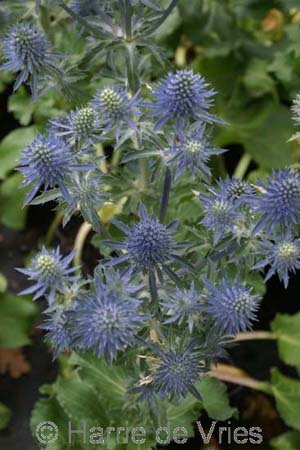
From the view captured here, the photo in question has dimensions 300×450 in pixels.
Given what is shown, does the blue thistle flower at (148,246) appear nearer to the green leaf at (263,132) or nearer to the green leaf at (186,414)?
the green leaf at (186,414)

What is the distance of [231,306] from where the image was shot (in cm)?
89

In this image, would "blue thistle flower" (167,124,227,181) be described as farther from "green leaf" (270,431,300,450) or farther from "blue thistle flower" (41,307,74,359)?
"green leaf" (270,431,300,450)

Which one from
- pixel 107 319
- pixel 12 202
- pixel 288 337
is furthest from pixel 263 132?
pixel 107 319

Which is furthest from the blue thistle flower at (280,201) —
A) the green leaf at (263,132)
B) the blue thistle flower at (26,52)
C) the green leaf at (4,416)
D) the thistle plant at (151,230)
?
the green leaf at (4,416)

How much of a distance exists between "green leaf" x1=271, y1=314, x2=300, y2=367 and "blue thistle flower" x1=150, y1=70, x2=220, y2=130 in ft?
2.15

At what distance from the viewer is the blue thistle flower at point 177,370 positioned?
3.05 feet

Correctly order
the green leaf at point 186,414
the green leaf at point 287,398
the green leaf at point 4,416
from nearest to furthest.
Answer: the green leaf at point 186,414 → the green leaf at point 287,398 → the green leaf at point 4,416

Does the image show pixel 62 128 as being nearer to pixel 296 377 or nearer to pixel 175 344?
pixel 175 344

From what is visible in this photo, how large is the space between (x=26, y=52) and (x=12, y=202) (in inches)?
29.0

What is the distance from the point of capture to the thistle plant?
87cm

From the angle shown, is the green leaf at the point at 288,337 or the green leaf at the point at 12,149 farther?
the green leaf at the point at 12,149

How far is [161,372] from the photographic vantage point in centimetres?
94

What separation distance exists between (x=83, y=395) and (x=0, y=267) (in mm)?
573

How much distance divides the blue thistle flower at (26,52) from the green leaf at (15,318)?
69cm
